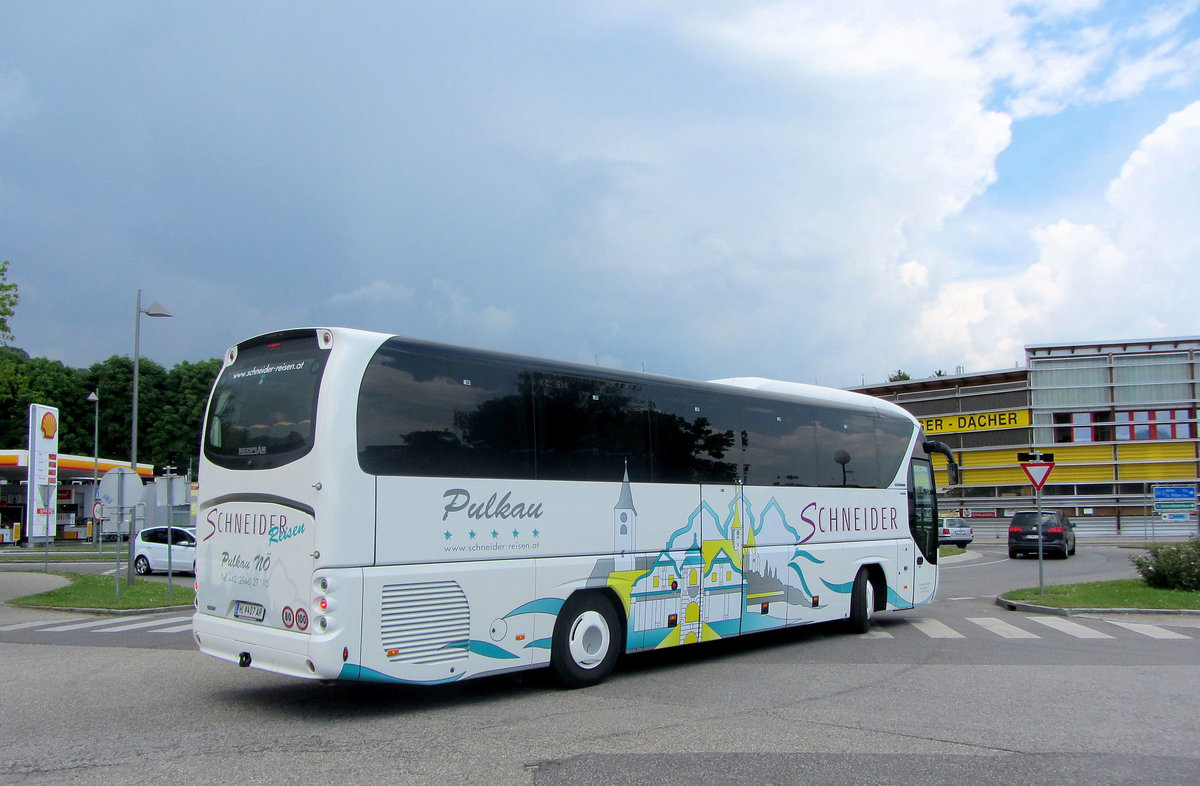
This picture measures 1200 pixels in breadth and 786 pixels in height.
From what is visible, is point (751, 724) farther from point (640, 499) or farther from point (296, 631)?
point (296, 631)

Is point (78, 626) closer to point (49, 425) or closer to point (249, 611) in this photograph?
point (249, 611)

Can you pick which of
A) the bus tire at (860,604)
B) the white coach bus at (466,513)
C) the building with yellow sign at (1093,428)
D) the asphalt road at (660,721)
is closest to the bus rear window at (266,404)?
the white coach bus at (466,513)

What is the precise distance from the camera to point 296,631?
25.2 feet

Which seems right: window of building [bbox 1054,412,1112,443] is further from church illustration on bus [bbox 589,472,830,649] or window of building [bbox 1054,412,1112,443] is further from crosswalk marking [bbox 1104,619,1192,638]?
church illustration on bus [bbox 589,472,830,649]

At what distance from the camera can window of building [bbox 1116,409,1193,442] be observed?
44000 mm

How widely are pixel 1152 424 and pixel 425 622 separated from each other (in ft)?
151

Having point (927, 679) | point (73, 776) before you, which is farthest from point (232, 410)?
point (927, 679)

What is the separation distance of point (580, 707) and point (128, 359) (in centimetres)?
6609

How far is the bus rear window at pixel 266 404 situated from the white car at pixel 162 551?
66.3 ft

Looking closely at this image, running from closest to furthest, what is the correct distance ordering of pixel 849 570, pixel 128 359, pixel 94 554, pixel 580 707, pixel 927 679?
pixel 580 707 < pixel 927 679 < pixel 849 570 < pixel 94 554 < pixel 128 359

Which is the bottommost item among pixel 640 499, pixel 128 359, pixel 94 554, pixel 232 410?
pixel 94 554

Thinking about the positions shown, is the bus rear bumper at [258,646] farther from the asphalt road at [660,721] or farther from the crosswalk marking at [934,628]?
the crosswalk marking at [934,628]

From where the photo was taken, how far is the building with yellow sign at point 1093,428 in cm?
4406

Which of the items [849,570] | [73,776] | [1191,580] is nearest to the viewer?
[73,776]
